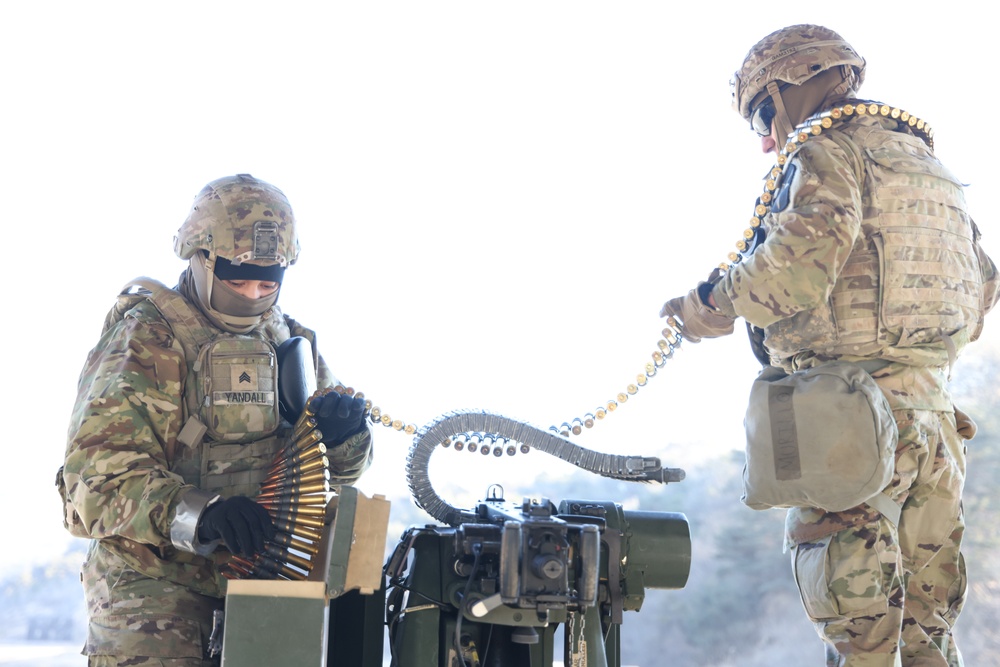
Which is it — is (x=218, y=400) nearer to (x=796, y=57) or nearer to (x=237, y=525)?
(x=237, y=525)

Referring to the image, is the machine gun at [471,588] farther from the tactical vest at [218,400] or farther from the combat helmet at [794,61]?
the combat helmet at [794,61]

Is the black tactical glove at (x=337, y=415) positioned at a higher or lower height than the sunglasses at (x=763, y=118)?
lower

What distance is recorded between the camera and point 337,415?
10.6ft

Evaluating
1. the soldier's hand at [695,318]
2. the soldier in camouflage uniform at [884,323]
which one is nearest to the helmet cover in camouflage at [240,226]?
the soldier's hand at [695,318]

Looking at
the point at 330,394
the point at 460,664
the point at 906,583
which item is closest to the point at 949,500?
the point at 906,583

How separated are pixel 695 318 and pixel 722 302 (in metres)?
0.18

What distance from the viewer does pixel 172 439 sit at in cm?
299

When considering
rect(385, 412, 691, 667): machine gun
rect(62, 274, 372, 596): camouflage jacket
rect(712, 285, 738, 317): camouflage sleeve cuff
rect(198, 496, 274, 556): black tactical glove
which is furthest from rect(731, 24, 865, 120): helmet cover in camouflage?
rect(198, 496, 274, 556): black tactical glove

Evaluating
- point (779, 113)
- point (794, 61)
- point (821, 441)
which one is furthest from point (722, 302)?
point (794, 61)

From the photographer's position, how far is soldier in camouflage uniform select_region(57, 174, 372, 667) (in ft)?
9.10

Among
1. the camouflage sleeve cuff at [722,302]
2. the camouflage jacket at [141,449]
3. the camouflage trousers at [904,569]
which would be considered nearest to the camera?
the camouflage jacket at [141,449]

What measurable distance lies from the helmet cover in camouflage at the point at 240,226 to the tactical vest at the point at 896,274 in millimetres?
1655

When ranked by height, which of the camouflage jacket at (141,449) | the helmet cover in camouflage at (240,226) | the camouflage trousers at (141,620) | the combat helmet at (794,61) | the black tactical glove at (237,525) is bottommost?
the camouflage trousers at (141,620)

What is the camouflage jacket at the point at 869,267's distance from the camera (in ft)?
10.4
